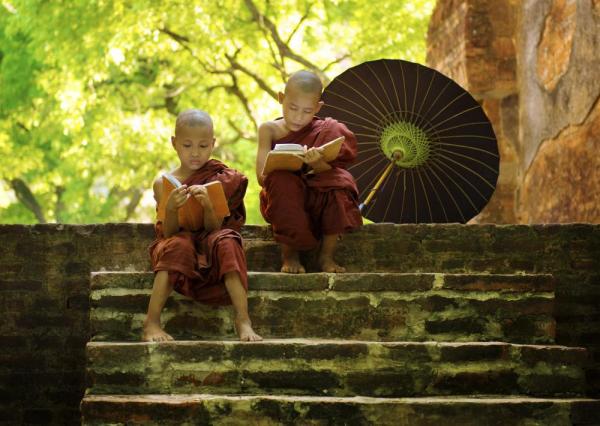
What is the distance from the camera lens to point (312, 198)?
16.5ft

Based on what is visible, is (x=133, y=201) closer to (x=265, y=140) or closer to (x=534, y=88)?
(x=534, y=88)

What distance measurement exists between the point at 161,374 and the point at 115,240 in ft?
5.61

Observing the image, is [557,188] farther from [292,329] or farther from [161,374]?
[161,374]

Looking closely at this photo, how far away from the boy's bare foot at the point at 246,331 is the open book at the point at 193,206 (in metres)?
0.55

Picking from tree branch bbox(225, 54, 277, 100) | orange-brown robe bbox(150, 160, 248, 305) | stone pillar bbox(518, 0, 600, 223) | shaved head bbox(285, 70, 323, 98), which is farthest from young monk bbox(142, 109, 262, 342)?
tree branch bbox(225, 54, 277, 100)

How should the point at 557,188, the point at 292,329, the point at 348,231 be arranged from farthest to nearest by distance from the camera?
the point at 557,188, the point at 348,231, the point at 292,329

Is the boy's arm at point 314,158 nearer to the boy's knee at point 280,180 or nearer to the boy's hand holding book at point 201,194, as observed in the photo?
the boy's knee at point 280,180

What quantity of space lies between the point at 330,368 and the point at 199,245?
2.99ft

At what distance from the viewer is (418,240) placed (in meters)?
5.41

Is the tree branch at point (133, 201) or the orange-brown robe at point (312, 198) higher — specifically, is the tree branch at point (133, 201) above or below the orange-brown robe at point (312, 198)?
above

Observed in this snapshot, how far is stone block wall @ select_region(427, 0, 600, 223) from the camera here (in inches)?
250

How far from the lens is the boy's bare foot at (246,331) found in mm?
4168

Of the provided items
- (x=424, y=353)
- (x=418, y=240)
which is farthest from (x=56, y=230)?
(x=424, y=353)

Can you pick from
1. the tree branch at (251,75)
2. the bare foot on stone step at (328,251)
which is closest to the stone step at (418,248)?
the bare foot on stone step at (328,251)
